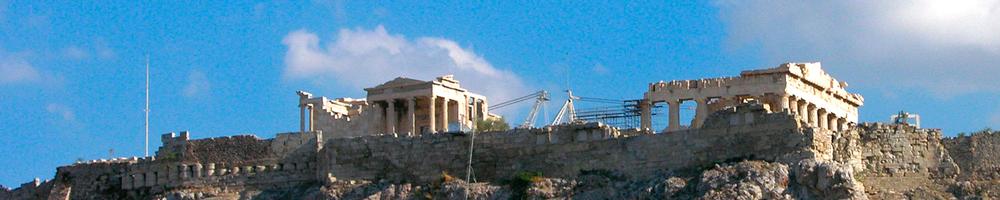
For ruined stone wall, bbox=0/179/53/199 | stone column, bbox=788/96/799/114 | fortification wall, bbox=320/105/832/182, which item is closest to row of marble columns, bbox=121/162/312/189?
fortification wall, bbox=320/105/832/182

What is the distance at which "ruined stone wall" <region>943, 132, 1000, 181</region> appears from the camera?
63.0 meters

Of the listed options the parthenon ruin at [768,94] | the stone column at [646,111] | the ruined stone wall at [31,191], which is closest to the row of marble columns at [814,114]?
the parthenon ruin at [768,94]

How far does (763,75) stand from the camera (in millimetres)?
78875

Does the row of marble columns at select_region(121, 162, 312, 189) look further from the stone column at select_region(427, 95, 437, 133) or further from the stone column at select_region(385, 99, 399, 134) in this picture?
the stone column at select_region(385, 99, 399, 134)

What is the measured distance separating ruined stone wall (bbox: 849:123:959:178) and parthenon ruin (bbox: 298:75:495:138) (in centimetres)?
2252

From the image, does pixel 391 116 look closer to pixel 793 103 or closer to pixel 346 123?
pixel 346 123

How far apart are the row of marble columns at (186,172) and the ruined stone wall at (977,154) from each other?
20414 millimetres

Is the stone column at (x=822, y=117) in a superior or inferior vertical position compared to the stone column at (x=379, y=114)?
inferior

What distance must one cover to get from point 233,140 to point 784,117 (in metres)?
19.9

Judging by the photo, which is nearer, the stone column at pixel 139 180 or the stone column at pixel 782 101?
the stone column at pixel 139 180

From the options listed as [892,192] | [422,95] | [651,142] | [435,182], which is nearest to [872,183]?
[892,192]

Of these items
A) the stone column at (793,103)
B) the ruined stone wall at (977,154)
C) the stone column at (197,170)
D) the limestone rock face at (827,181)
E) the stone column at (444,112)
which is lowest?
the limestone rock face at (827,181)

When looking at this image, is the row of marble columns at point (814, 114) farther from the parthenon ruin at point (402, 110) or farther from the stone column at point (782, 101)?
the parthenon ruin at point (402, 110)

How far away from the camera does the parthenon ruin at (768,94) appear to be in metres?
78.8
